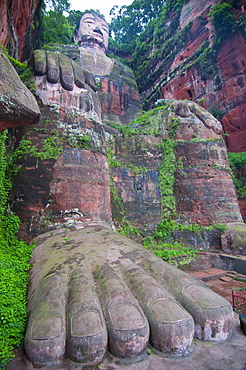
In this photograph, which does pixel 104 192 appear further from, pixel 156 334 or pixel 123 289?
pixel 156 334

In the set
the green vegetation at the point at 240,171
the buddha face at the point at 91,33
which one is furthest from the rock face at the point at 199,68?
the buddha face at the point at 91,33

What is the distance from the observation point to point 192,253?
32.3 feet

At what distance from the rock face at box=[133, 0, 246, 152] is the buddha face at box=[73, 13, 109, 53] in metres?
5.69

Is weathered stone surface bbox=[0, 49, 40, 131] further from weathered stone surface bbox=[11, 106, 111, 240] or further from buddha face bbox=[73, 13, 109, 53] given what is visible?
buddha face bbox=[73, 13, 109, 53]

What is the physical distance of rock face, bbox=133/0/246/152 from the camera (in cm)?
1714

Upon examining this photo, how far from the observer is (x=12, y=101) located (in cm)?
266

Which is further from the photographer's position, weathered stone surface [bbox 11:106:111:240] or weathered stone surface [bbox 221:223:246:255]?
weathered stone surface [bbox 221:223:246:255]

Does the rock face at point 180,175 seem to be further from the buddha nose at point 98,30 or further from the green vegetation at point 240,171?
the buddha nose at point 98,30

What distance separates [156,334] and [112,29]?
4677cm

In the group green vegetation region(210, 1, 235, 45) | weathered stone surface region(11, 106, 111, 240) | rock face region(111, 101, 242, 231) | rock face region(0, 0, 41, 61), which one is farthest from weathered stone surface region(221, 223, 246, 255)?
green vegetation region(210, 1, 235, 45)

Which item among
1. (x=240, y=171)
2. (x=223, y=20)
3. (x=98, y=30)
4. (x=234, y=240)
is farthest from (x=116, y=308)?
(x=98, y=30)

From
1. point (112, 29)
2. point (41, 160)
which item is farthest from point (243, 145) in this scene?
point (112, 29)

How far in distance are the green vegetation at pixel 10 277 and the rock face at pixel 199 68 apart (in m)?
17.2

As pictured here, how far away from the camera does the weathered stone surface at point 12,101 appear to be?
8.55ft
